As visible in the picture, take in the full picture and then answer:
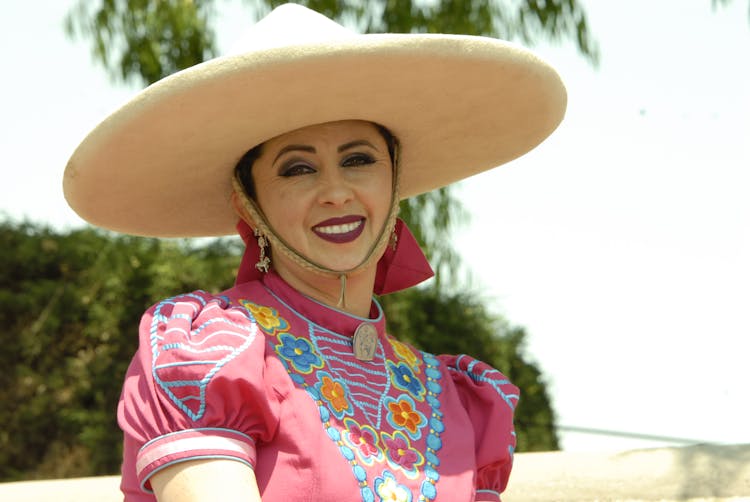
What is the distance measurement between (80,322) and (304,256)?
430 cm

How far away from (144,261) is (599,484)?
357cm

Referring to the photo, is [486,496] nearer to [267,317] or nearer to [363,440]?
[363,440]

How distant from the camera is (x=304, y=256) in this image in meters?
2.69

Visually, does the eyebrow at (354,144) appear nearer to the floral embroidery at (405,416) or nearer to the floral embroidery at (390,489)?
the floral embroidery at (405,416)

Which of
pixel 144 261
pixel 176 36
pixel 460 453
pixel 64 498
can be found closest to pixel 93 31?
pixel 176 36

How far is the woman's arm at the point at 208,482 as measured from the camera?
224cm

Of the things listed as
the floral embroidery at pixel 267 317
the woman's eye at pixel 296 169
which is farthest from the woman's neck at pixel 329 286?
the woman's eye at pixel 296 169

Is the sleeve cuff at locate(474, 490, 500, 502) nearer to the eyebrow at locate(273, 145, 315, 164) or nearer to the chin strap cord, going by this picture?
the chin strap cord

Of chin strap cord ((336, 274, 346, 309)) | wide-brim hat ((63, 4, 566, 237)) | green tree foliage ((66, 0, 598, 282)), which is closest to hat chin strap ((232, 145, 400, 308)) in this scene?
chin strap cord ((336, 274, 346, 309))

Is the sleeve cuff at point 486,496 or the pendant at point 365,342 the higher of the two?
the pendant at point 365,342

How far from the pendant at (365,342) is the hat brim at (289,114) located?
0.52 meters

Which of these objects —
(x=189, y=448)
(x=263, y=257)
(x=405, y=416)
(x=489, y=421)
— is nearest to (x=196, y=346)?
(x=189, y=448)

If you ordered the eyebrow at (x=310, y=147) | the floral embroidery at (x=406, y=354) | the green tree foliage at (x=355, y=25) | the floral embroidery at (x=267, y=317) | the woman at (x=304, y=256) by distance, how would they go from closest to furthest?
the woman at (x=304, y=256)
the floral embroidery at (x=267, y=317)
the eyebrow at (x=310, y=147)
the floral embroidery at (x=406, y=354)
the green tree foliage at (x=355, y=25)

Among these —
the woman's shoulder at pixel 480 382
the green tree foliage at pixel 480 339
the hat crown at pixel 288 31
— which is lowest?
the green tree foliage at pixel 480 339
